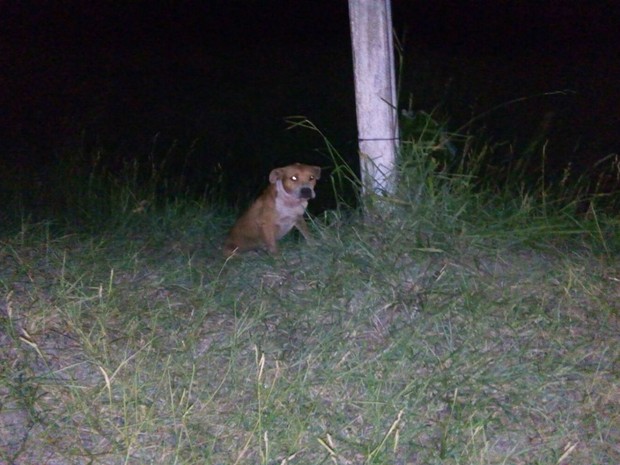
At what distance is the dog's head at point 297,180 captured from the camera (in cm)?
721

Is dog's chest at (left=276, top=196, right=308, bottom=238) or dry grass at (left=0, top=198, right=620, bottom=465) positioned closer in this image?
dry grass at (left=0, top=198, right=620, bottom=465)

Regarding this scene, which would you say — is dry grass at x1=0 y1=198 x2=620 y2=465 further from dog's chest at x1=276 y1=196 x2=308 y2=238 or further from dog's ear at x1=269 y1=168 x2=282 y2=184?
dog's ear at x1=269 y1=168 x2=282 y2=184

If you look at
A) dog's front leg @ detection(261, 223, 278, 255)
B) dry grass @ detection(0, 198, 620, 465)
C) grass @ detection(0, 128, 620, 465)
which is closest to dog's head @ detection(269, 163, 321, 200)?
dog's front leg @ detection(261, 223, 278, 255)

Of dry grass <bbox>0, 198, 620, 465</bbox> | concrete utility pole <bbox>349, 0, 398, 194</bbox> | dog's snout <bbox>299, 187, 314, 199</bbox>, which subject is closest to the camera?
dry grass <bbox>0, 198, 620, 465</bbox>

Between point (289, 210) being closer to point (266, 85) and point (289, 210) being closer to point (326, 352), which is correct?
point (326, 352)

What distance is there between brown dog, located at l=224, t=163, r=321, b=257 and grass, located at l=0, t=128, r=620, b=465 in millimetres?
942

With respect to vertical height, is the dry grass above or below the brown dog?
above

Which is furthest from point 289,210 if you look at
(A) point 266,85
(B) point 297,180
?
(A) point 266,85

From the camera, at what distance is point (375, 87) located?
239 inches

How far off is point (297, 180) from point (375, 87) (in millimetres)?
1346

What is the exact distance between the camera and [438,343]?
15.4ft

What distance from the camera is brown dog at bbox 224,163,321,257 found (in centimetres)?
712

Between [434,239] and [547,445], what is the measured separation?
65.0 inches

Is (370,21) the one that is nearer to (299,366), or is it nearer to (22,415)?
(299,366)
